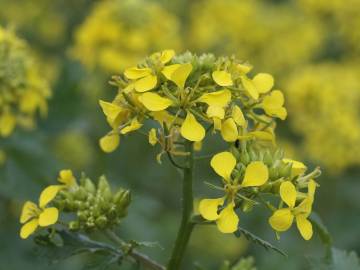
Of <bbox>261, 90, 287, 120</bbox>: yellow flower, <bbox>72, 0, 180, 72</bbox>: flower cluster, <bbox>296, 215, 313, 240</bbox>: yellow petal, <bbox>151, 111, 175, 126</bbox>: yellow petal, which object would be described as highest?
<bbox>151, 111, 175, 126</bbox>: yellow petal

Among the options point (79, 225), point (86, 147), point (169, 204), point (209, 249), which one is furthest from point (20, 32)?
point (79, 225)

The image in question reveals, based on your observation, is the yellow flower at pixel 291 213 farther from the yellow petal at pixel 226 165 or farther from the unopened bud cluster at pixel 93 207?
the unopened bud cluster at pixel 93 207

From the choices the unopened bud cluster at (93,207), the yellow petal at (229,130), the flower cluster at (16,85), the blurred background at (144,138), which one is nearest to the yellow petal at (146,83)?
the yellow petal at (229,130)

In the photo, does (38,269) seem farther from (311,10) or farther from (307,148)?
(311,10)

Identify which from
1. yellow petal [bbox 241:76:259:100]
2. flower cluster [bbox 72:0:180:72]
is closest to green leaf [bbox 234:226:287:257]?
yellow petal [bbox 241:76:259:100]

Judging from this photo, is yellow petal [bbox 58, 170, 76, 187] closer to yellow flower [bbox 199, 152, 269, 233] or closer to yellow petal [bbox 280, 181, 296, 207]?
yellow flower [bbox 199, 152, 269, 233]
